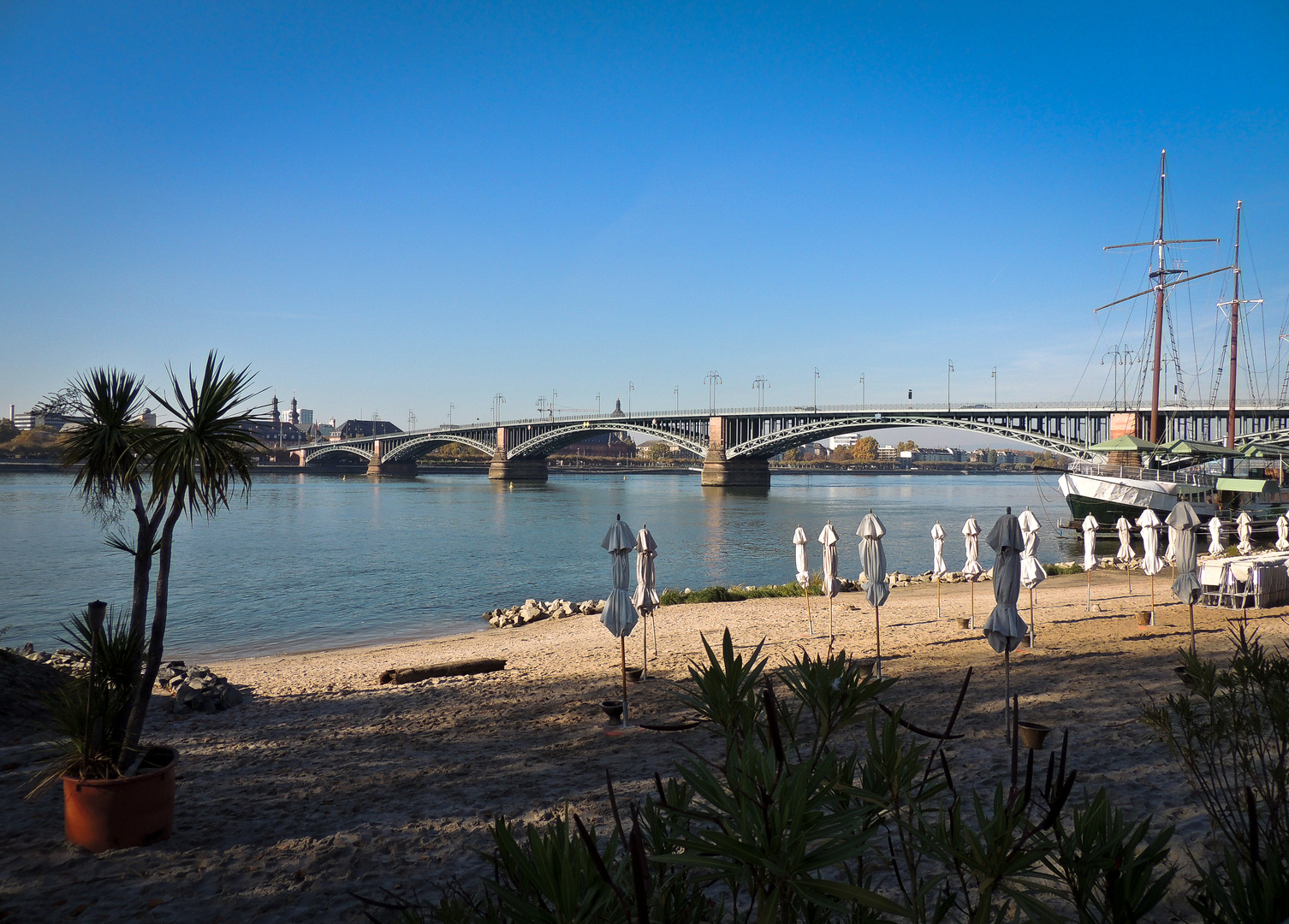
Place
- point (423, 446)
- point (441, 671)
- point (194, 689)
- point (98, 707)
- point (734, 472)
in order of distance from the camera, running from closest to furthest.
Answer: point (98, 707) → point (194, 689) → point (441, 671) → point (734, 472) → point (423, 446)

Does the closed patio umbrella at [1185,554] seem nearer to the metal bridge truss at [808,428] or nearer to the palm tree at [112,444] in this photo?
the palm tree at [112,444]

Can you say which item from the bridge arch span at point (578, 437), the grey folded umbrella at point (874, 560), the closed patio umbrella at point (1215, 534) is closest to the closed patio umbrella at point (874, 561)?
the grey folded umbrella at point (874, 560)

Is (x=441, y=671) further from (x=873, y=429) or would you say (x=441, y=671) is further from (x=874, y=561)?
(x=873, y=429)

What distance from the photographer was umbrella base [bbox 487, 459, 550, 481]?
88562 millimetres

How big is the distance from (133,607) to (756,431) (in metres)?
71.0

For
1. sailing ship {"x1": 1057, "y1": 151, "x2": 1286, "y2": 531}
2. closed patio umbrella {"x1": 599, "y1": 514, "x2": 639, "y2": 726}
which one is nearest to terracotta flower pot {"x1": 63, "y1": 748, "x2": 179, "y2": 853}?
closed patio umbrella {"x1": 599, "y1": 514, "x2": 639, "y2": 726}

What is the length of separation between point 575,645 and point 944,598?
902 cm

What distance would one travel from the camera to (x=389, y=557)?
31047mm

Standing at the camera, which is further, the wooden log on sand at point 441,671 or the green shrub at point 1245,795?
the wooden log on sand at point 441,671

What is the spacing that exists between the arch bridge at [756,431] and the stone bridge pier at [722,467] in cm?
9

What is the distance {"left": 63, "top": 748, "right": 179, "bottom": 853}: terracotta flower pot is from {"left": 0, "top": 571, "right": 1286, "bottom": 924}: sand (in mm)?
102

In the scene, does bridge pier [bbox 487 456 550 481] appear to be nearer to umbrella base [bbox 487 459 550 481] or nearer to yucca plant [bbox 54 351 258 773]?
umbrella base [bbox 487 459 550 481]

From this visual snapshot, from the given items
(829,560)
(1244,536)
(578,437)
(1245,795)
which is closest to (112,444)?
(1245,795)

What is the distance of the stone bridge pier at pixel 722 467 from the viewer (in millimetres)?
74500
